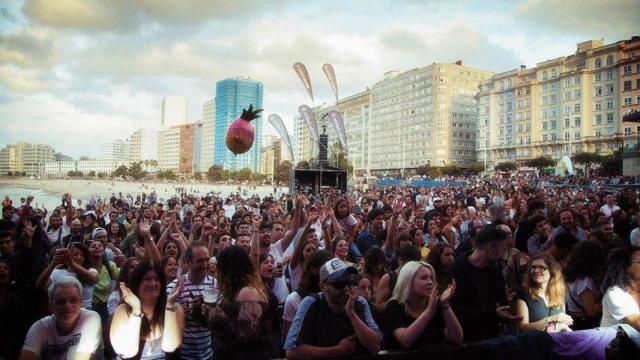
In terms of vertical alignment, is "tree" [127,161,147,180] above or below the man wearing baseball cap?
above

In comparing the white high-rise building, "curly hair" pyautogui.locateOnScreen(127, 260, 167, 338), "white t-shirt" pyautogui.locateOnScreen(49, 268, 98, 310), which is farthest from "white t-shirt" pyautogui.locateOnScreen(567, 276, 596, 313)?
the white high-rise building

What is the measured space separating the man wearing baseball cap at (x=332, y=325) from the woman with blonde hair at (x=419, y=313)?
20 centimetres

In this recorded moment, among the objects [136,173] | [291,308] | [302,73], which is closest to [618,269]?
[291,308]

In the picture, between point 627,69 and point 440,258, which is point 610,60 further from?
point 440,258

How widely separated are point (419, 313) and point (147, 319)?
75.5 inches

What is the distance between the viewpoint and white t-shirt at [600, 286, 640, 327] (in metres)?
3.18

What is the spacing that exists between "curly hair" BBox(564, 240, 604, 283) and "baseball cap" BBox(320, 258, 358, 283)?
95.2 inches

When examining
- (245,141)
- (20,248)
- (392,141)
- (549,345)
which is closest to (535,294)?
(549,345)

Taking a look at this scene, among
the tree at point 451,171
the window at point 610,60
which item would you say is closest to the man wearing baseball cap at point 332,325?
the tree at point 451,171

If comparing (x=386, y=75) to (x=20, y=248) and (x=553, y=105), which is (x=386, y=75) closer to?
(x=553, y=105)

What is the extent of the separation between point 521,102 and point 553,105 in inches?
239

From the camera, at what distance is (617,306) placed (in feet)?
10.5

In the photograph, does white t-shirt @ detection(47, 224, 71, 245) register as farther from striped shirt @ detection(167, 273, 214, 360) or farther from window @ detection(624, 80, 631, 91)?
window @ detection(624, 80, 631, 91)

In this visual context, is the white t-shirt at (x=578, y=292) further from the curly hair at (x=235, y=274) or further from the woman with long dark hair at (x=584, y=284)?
the curly hair at (x=235, y=274)
